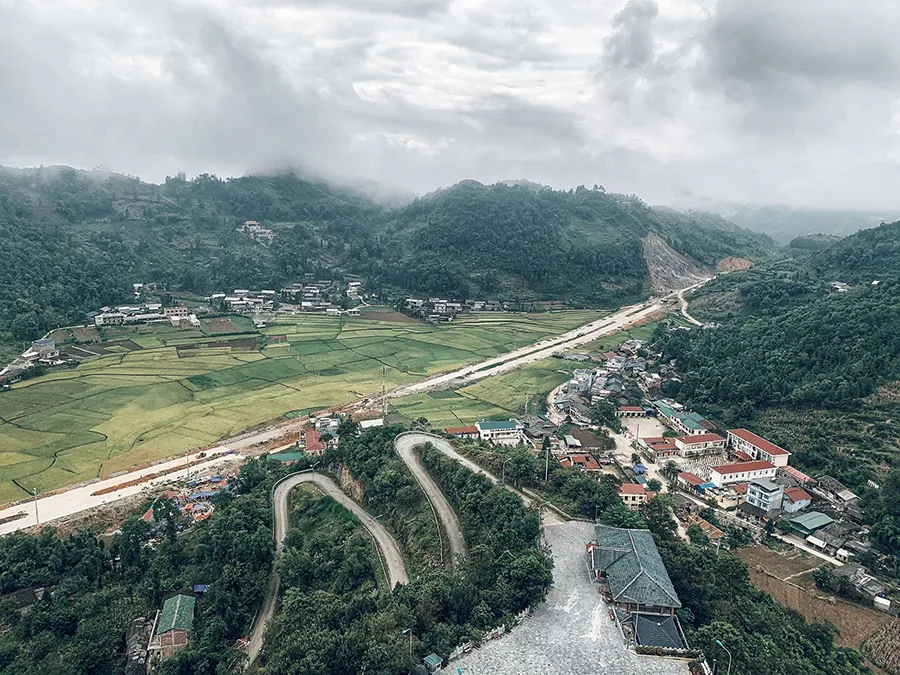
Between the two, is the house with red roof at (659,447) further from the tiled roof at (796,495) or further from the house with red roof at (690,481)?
the tiled roof at (796,495)

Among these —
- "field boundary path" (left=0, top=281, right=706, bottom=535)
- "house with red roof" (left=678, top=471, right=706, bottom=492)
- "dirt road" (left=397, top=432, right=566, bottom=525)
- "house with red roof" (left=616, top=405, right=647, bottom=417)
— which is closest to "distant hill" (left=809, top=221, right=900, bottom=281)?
"field boundary path" (left=0, top=281, right=706, bottom=535)

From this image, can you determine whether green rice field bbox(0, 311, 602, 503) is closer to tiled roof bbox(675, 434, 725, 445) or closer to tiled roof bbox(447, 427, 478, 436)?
tiled roof bbox(447, 427, 478, 436)

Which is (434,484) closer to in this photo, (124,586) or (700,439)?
(124,586)

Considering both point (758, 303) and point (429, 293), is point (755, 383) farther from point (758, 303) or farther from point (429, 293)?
point (429, 293)

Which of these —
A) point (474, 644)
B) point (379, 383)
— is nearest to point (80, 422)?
point (379, 383)

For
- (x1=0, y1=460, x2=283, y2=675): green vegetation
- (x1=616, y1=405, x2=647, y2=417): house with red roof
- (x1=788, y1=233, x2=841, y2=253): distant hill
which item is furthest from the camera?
(x1=788, y1=233, x2=841, y2=253): distant hill

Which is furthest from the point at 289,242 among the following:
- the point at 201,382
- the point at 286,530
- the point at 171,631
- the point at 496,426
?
the point at 171,631
